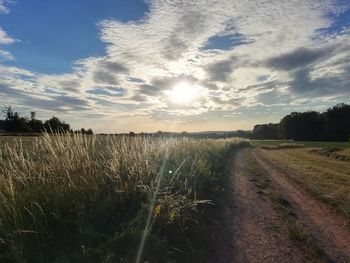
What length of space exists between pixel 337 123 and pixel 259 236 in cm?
10199

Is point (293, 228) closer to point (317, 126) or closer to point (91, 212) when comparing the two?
point (91, 212)

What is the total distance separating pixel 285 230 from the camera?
850 cm

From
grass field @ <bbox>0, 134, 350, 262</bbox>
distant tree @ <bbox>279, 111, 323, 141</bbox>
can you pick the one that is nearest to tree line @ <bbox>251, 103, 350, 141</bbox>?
distant tree @ <bbox>279, 111, 323, 141</bbox>

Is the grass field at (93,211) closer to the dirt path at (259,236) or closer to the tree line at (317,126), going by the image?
the dirt path at (259,236)

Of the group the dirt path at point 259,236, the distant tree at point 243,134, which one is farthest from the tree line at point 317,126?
the dirt path at point 259,236

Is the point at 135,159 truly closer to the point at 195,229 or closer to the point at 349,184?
the point at 195,229

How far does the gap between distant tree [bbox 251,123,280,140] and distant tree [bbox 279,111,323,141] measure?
19138mm

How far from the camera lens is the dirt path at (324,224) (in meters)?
7.29

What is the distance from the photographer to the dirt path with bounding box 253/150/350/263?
7293mm

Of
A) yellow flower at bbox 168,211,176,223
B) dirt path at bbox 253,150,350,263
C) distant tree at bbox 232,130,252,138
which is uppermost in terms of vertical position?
distant tree at bbox 232,130,252,138

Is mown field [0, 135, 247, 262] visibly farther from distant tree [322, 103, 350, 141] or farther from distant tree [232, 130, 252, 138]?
distant tree [232, 130, 252, 138]

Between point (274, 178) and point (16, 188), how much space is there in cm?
1549

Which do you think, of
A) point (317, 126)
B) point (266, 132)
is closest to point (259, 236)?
point (317, 126)

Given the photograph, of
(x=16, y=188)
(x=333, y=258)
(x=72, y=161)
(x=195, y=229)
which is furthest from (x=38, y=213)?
(x=333, y=258)
